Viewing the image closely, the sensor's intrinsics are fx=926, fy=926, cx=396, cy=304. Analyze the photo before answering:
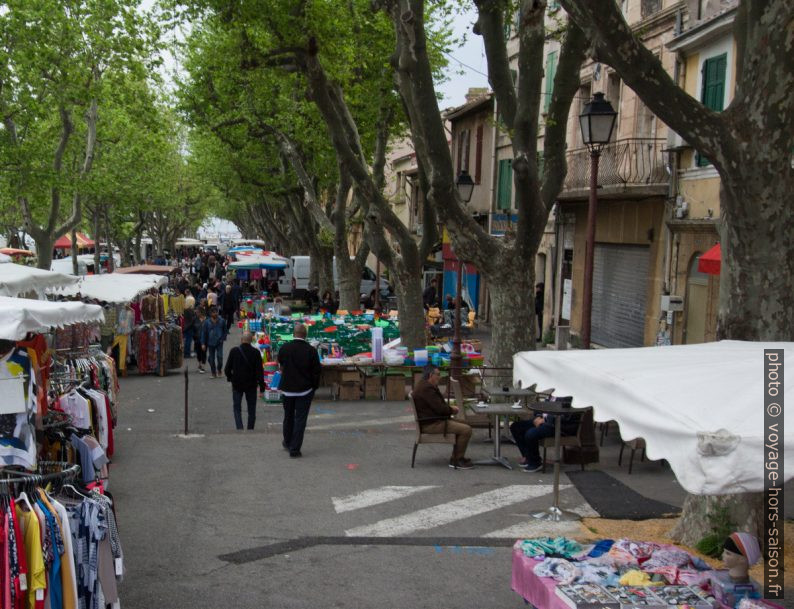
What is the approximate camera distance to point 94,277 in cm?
2083

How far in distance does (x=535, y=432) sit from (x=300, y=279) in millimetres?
35427

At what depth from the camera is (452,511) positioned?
994cm

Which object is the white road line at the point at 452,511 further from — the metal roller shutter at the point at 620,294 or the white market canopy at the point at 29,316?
the metal roller shutter at the point at 620,294

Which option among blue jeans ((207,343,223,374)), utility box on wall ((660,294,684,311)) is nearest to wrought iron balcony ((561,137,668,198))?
utility box on wall ((660,294,684,311))

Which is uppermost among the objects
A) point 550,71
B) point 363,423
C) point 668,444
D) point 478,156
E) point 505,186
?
point 550,71

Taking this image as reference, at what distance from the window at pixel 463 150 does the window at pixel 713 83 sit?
68.7ft

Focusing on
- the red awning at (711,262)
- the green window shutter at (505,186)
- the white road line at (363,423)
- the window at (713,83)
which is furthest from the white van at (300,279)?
the white road line at (363,423)

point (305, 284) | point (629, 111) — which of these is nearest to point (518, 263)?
point (629, 111)

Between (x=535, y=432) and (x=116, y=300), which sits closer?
(x=535, y=432)

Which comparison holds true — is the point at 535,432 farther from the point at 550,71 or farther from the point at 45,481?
the point at 550,71

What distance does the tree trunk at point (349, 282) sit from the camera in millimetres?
29323

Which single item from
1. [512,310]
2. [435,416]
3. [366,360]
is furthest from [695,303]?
[435,416]

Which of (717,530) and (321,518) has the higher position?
(717,530)

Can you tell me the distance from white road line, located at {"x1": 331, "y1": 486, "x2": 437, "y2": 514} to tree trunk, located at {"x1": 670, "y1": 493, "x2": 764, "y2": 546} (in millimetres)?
3255
